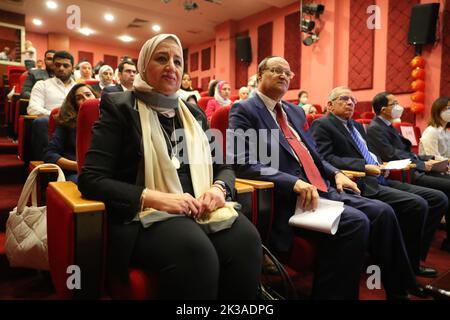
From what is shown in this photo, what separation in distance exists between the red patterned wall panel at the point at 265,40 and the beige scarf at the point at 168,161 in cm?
642

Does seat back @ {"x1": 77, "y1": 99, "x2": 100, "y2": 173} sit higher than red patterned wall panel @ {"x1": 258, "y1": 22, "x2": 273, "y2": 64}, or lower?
lower

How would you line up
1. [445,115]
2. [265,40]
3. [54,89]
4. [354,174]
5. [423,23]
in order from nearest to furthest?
[354,174]
[445,115]
[54,89]
[423,23]
[265,40]

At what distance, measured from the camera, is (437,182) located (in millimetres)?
2336

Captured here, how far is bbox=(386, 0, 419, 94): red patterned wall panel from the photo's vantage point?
4.77 meters

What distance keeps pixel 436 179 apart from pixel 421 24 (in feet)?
9.81

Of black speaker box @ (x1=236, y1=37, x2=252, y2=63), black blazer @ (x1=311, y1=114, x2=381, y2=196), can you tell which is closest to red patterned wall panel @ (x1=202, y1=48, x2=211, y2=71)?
black speaker box @ (x1=236, y1=37, x2=252, y2=63)

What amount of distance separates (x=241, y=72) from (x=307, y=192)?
693 centimetres

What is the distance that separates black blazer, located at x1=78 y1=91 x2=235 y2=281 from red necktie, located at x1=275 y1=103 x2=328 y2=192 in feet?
2.55

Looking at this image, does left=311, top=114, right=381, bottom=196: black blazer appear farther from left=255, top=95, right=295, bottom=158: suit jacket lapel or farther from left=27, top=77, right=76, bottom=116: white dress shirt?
left=27, top=77, right=76, bottom=116: white dress shirt

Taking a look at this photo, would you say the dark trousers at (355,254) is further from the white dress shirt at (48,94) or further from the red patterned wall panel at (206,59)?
the red patterned wall panel at (206,59)

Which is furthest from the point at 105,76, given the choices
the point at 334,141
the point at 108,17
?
the point at 108,17

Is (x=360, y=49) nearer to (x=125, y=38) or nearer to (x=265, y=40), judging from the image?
(x=265, y=40)

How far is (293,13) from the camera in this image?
658 centimetres

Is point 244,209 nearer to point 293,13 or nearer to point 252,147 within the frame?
point 252,147
